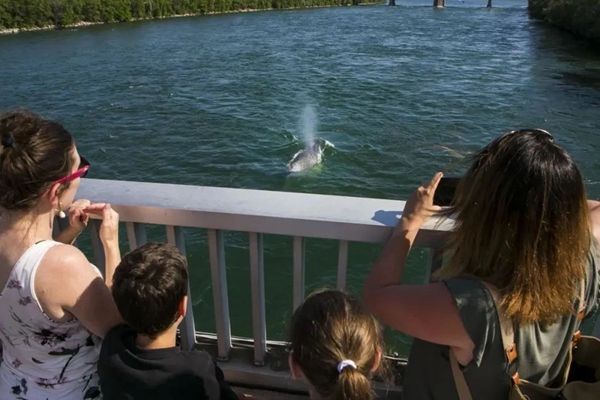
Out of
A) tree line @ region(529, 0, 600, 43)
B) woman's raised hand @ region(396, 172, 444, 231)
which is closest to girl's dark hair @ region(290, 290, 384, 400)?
woman's raised hand @ region(396, 172, 444, 231)

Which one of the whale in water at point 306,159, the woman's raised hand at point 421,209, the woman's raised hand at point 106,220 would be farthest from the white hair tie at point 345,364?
the whale in water at point 306,159

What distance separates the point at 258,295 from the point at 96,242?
69 cm

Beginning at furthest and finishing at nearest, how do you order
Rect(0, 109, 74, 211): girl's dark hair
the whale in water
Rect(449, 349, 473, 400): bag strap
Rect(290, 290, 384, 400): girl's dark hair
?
1. the whale in water
2. Rect(0, 109, 74, 211): girl's dark hair
3. Rect(449, 349, 473, 400): bag strap
4. Rect(290, 290, 384, 400): girl's dark hair

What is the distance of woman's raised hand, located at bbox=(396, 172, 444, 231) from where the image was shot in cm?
172

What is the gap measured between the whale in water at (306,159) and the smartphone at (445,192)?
954 cm

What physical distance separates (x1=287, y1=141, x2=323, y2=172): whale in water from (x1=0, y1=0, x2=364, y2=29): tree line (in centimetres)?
3419

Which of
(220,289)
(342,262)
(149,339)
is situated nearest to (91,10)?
(220,289)

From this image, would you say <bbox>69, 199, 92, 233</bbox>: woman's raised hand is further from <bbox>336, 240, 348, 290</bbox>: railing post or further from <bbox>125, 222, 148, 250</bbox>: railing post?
<bbox>336, 240, 348, 290</bbox>: railing post

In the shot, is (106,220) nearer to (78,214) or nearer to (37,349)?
(78,214)

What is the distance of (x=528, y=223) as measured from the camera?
1374mm

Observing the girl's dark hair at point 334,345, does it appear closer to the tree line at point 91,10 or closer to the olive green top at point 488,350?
the olive green top at point 488,350

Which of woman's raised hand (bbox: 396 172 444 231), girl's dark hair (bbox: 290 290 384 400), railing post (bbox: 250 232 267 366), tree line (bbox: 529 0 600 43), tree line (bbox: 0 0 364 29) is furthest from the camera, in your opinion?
tree line (bbox: 0 0 364 29)

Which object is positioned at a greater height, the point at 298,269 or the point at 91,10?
the point at 298,269

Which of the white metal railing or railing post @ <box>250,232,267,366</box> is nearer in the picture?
the white metal railing
